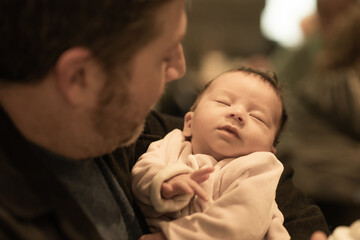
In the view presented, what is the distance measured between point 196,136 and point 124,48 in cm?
42

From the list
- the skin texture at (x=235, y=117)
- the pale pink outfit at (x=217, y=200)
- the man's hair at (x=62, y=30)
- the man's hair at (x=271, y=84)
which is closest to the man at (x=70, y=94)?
the man's hair at (x=62, y=30)

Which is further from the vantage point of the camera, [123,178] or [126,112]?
[123,178]

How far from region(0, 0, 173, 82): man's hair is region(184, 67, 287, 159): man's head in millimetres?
395

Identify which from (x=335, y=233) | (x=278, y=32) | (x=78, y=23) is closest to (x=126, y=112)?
(x=78, y=23)

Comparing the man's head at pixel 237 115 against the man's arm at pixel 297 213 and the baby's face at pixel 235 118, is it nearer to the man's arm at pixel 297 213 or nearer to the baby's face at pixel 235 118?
the baby's face at pixel 235 118

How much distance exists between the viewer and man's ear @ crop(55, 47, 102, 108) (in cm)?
83

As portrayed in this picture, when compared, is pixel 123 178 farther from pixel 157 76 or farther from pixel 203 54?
pixel 203 54

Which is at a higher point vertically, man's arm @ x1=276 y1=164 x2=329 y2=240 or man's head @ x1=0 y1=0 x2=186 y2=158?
man's head @ x1=0 y1=0 x2=186 y2=158

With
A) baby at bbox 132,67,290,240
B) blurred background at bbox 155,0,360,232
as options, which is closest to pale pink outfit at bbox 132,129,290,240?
baby at bbox 132,67,290,240

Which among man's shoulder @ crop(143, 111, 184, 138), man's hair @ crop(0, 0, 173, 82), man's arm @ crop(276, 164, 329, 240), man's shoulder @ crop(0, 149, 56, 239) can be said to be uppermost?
man's hair @ crop(0, 0, 173, 82)

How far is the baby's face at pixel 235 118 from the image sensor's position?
3.78ft

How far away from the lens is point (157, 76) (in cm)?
94

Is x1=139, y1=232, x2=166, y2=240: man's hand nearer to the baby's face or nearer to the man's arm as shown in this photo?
the baby's face

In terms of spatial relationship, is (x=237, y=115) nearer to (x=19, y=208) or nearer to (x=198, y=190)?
(x=198, y=190)
